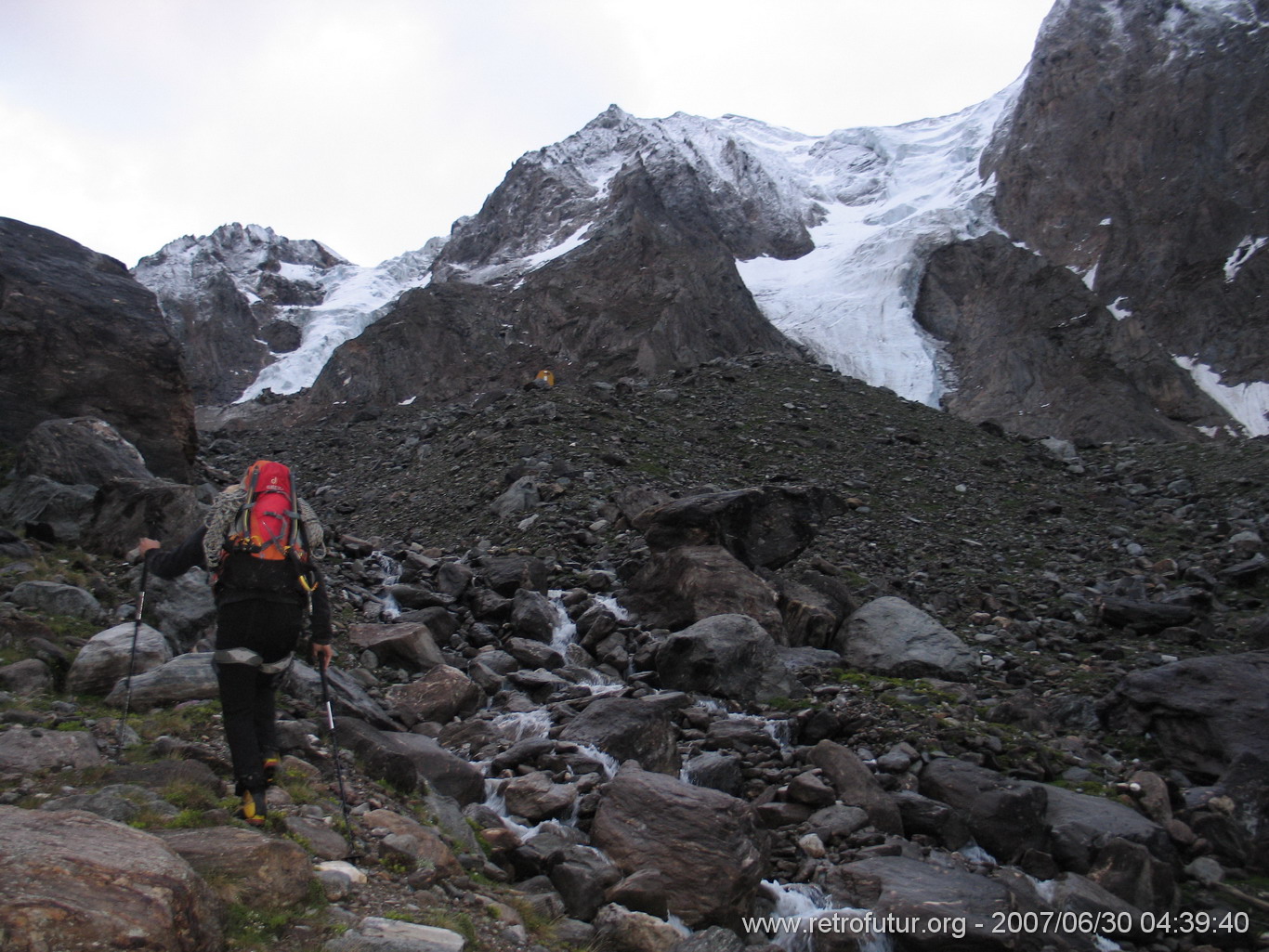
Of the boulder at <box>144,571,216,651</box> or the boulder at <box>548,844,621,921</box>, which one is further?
the boulder at <box>144,571,216,651</box>

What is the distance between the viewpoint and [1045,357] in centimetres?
5475

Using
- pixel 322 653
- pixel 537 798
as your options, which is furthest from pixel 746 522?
pixel 322 653

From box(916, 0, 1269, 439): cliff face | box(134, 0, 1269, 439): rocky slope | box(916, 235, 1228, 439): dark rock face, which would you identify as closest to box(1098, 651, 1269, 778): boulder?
box(134, 0, 1269, 439): rocky slope

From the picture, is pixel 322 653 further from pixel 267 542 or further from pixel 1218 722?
pixel 1218 722

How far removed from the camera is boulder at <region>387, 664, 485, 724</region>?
7465mm

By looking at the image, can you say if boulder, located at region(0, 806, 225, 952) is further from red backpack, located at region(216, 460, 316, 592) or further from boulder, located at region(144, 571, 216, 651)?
boulder, located at region(144, 571, 216, 651)

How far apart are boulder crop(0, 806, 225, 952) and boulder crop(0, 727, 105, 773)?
1.25m

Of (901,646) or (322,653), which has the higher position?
(322,653)

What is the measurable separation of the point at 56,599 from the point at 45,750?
3027 mm

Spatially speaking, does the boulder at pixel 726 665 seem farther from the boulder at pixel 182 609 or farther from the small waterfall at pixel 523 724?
the boulder at pixel 182 609

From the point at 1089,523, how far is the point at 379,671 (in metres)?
15.8

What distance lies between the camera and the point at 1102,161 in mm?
65625

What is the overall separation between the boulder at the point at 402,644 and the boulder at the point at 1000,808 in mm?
5113

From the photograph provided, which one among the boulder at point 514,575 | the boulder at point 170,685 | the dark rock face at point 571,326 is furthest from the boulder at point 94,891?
the dark rock face at point 571,326
